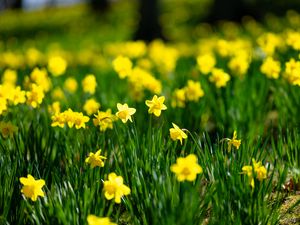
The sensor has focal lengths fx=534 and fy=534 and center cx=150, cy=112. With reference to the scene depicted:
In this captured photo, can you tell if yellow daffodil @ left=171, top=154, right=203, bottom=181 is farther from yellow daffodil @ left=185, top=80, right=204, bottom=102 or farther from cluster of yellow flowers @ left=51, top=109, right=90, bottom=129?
yellow daffodil @ left=185, top=80, right=204, bottom=102

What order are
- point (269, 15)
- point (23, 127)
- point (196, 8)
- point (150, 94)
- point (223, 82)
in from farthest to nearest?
1. point (196, 8)
2. point (269, 15)
3. point (150, 94)
4. point (223, 82)
5. point (23, 127)

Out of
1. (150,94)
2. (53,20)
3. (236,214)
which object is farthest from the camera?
(53,20)

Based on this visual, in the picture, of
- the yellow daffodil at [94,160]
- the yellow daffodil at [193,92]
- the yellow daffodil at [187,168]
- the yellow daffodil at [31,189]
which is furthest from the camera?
the yellow daffodil at [193,92]

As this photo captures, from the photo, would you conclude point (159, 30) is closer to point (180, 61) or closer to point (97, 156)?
point (180, 61)

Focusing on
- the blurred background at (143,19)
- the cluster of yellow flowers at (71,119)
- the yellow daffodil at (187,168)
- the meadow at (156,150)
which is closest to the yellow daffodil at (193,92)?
the meadow at (156,150)

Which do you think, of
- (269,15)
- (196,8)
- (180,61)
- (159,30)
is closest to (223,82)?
(180,61)

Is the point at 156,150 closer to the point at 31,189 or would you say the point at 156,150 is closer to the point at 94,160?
the point at 94,160

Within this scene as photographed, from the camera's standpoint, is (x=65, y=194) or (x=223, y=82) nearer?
(x=65, y=194)

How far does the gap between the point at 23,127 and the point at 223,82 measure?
52.4 inches

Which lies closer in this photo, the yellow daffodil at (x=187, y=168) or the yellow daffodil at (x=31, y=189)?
the yellow daffodil at (x=187, y=168)

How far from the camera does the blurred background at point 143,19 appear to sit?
33.6 feet

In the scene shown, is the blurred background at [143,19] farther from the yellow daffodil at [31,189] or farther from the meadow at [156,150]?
the yellow daffodil at [31,189]

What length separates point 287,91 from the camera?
11.5ft

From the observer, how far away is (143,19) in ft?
33.0
